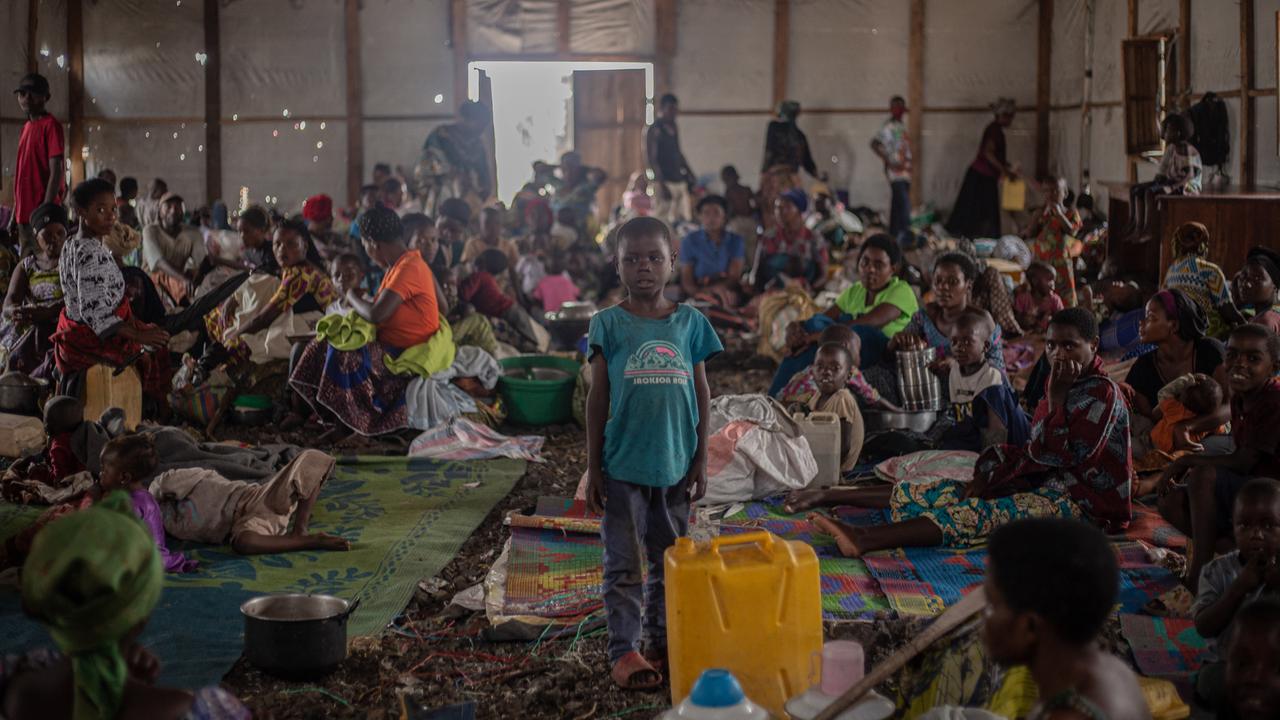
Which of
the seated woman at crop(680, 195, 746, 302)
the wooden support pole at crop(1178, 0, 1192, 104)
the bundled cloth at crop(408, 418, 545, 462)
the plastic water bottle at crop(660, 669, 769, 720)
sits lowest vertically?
the plastic water bottle at crop(660, 669, 769, 720)

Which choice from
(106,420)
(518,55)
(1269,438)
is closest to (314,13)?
(518,55)

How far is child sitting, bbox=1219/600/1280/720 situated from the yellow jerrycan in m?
0.97

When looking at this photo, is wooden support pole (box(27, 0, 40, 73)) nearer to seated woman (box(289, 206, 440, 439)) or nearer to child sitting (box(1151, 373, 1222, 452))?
seated woman (box(289, 206, 440, 439))

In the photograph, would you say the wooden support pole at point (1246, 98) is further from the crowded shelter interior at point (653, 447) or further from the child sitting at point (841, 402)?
the child sitting at point (841, 402)

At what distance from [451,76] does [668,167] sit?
358cm

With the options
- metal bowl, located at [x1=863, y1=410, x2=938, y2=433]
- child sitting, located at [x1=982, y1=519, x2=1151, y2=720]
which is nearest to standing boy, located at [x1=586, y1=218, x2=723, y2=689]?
child sitting, located at [x1=982, y1=519, x2=1151, y2=720]

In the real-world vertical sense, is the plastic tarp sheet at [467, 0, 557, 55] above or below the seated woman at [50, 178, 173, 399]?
above

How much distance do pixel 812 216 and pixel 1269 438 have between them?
357 inches

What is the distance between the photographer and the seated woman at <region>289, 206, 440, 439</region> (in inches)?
261

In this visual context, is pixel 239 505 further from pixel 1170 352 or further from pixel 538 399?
pixel 1170 352

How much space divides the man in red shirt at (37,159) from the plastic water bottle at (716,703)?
23.0ft

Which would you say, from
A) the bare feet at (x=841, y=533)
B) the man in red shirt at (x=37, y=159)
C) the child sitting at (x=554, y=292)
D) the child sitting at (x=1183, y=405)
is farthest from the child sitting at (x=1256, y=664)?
the child sitting at (x=554, y=292)

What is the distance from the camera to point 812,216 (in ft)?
42.4

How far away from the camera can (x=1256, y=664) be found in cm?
278
